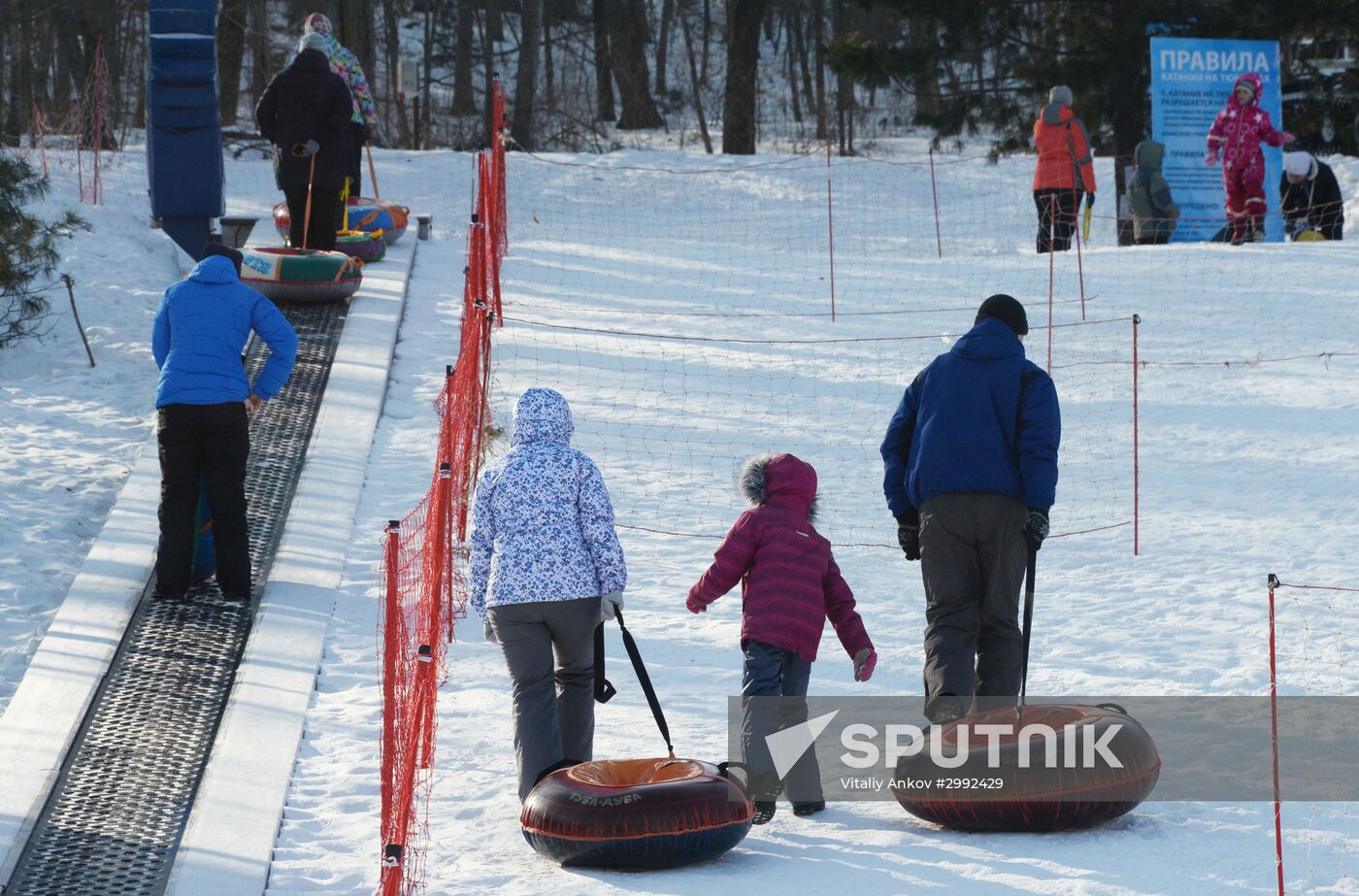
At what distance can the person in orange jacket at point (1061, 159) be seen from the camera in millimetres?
15469

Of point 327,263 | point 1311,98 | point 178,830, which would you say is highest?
point 1311,98

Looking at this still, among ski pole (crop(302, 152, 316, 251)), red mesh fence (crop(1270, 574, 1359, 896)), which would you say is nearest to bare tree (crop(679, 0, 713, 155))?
ski pole (crop(302, 152, 316, 251))

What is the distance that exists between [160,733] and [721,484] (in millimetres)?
4008

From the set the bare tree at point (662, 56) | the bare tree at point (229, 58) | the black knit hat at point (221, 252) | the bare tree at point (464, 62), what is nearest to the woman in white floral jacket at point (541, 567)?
the black knit hat at point (221, 252)

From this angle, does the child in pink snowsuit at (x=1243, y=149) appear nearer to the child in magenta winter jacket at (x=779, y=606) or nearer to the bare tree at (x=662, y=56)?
the child in magenta winter jacket at (x=779, y=606)

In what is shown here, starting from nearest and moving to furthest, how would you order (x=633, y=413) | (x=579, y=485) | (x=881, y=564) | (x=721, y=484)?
(x=579, y=485) → (x=881, y=564) → (x=721, y=484) → (x=633, y=413)

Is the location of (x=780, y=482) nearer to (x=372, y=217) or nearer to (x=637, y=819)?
(x=637, y=819)

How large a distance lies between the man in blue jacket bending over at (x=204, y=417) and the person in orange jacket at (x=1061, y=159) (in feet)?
32.6

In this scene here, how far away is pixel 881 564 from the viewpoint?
809 centimetres

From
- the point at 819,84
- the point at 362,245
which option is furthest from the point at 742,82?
the point at 362,245

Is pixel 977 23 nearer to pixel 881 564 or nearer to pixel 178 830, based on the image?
pixel 881 564

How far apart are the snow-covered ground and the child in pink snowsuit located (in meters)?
1.02

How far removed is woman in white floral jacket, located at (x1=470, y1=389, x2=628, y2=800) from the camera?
5082 millimetres

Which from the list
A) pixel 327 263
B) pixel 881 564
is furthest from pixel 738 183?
pixel 881 564
